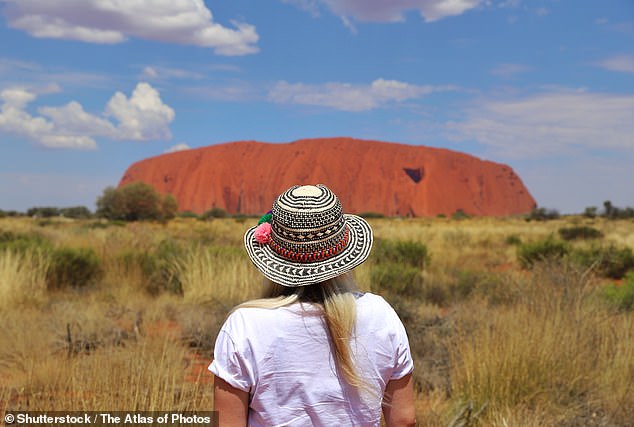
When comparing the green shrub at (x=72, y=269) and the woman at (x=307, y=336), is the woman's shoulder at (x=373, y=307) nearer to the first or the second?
the woman at (x=307, y=336)

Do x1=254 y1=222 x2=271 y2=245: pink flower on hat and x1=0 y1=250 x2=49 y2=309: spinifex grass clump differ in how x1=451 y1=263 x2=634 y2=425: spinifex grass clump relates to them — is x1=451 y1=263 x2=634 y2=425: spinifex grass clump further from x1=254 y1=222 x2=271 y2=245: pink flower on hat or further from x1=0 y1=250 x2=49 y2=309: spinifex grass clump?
x1=0 y1=250 x2=49 y2=309: spinifex grass clump

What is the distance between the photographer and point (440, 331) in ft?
22.3

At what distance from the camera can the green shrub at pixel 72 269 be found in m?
10.4

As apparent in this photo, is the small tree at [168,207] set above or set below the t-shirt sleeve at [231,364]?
below

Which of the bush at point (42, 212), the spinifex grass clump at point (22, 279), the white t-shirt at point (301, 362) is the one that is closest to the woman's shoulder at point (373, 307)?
the white t-shirt at point (301, 362)

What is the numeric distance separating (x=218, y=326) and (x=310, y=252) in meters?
5.45

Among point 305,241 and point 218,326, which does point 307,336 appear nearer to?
point 305,241

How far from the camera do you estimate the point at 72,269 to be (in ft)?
35.1

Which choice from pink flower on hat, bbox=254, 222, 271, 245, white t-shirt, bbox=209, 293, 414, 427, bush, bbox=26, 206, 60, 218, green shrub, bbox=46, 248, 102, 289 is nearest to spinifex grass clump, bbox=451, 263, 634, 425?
white t-shirt, bbox=209, 293, 414, 427

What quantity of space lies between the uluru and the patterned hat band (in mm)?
106363

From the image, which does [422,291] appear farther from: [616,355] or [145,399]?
[145,399]

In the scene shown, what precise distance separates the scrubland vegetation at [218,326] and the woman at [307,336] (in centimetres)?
208

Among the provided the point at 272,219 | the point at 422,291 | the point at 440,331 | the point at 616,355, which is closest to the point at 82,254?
the point at 422,291

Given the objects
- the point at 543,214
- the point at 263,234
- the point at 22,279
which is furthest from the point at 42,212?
the point at 263,234
